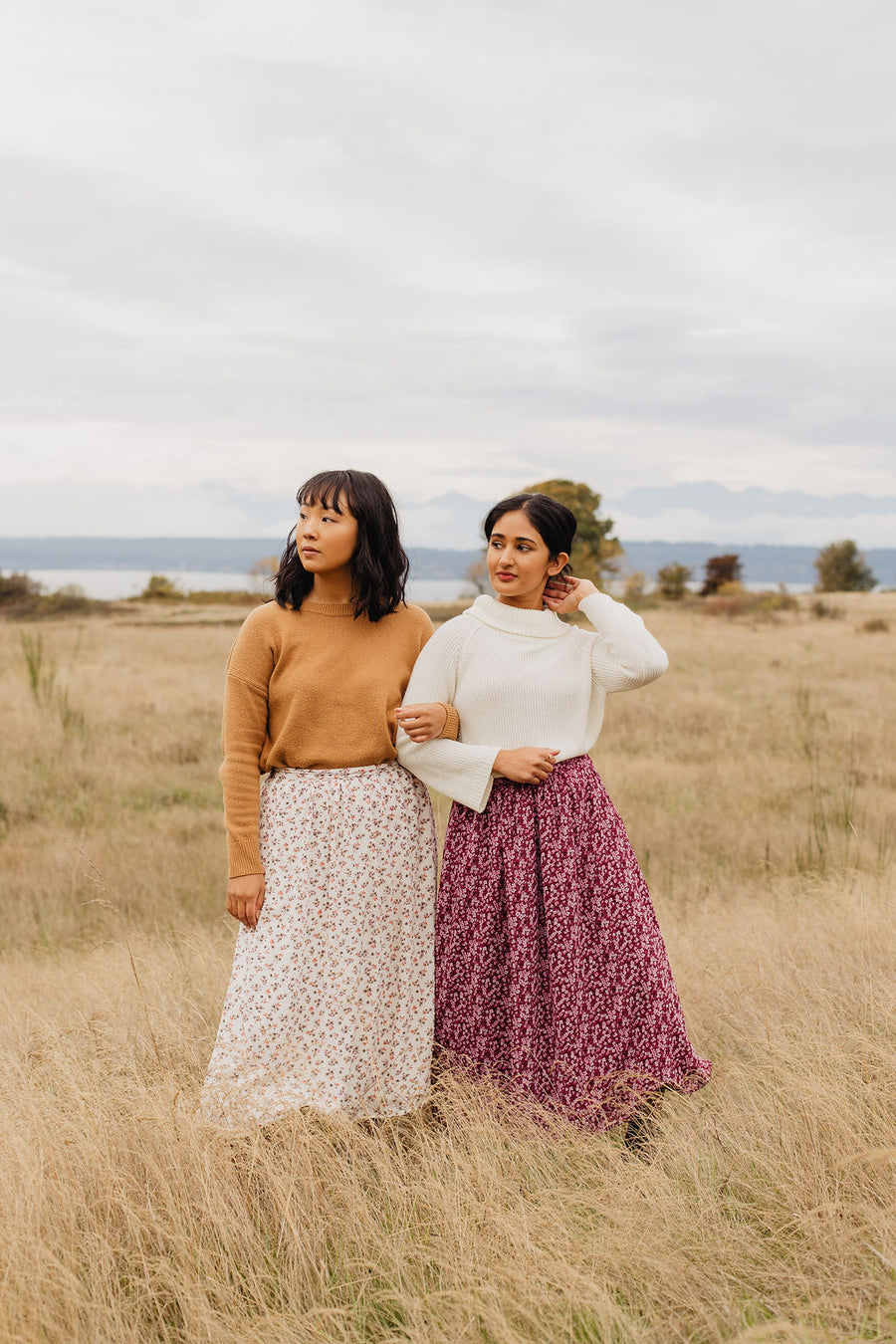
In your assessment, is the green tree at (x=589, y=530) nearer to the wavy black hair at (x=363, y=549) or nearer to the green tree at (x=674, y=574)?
the green tree at (x=674, y=574)

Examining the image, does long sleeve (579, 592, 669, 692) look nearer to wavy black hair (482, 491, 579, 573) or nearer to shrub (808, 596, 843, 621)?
wavy black hair (482, 491, 579, 573)

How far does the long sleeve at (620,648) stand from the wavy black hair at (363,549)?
1.90ft

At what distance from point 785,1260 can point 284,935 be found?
142 cm

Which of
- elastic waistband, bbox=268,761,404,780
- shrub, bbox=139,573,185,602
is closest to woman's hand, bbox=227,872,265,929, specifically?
elastic waistband, bbox=268,761,404,780

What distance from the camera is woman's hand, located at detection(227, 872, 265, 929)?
284 cm

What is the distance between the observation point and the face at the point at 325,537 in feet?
9.31

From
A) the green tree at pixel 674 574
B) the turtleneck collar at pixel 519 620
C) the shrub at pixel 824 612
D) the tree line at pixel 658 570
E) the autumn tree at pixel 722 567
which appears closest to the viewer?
the turtleneck collar at pixel 519 620

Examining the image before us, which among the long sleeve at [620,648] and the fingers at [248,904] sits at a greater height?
the long sleeve at [620,648]

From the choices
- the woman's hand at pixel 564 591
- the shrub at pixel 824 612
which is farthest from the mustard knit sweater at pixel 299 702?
the shrub at pixel 824 612

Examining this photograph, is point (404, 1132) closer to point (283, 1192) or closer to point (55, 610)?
point (283, 1192)

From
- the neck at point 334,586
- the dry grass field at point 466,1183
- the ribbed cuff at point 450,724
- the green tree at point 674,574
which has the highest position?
the green tree at point 674,574

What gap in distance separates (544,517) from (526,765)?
716 mm

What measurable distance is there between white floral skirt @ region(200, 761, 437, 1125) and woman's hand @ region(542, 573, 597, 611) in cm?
69

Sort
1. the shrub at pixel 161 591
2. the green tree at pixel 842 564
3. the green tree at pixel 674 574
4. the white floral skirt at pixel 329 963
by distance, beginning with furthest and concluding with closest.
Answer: the green tree at pixel 842 564
the shrub at pixel 161 591
the green tree at pixel 674 574
the white floral skirt at pixel 329 963
